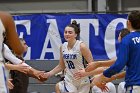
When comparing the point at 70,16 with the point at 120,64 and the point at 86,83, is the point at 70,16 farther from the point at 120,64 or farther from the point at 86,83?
the point at 120,64

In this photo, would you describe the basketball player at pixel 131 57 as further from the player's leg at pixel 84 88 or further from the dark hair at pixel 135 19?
the player's leg at pixel 84 88

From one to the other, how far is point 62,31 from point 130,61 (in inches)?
217

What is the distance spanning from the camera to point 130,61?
4441mm

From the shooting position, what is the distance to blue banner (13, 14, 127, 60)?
9.71 meters

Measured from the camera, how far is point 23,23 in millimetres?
10070

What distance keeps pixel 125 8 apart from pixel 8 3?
333cm

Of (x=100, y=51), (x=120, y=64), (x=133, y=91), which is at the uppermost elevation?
(x=120, y=64)

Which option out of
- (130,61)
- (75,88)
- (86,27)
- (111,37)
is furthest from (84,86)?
(86,27)

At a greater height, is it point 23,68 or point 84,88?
point 23,68

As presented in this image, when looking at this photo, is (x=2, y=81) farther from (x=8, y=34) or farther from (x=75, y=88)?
(x=75, y=88)

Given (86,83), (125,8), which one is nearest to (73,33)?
(86,83)

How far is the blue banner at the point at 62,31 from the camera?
971 cm

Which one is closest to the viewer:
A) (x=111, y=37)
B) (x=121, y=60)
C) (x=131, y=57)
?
(x=121, y=60)

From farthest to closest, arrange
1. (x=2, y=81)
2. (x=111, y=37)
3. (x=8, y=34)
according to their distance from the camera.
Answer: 1. (x=111, y=37)
2. (x=2, y=81)
3. (x=8, y=34)
